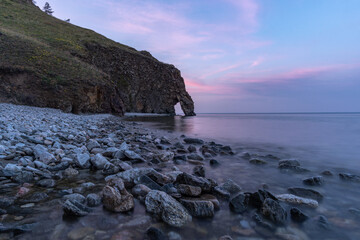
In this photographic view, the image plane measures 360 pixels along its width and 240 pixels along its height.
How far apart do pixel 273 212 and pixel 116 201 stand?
2005 mm

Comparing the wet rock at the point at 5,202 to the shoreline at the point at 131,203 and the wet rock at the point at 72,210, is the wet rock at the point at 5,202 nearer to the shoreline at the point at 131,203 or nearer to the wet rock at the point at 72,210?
the shoreline at the point at 131,203

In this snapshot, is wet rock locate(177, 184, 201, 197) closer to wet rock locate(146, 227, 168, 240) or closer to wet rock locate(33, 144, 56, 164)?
wet rock locate(146, 227, 168, 240)

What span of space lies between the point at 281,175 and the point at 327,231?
86.9 inches

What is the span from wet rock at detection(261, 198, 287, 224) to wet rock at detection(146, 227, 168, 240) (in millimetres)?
1359

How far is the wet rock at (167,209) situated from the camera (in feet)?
7.09

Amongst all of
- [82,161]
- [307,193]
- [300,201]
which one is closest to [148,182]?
[82,161]

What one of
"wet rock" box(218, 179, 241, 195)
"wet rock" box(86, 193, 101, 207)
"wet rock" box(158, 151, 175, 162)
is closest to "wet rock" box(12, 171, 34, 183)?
"wet rock" box(86, 193, 101, 207)

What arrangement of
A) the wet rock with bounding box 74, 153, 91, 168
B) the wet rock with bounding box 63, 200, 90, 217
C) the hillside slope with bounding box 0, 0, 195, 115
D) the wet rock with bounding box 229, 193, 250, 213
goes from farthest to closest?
1. the hillside slope with bounding box 0, 0, 195, 115
2. the wet rock with bounding box 74, 153, 91, 168
3. the wet rock with bounding box 229, 193, 250, 213
4. the wet rock with bounding box 63, 200, 90, 217

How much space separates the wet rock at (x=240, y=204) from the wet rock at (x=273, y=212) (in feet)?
0.77

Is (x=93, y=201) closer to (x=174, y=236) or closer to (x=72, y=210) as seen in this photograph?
(x=72, y=210)

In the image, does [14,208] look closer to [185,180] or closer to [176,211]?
[176,211]

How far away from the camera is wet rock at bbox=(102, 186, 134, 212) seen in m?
2.34

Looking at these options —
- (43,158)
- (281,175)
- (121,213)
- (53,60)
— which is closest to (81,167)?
(43,158)

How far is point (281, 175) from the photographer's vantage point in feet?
14.1
